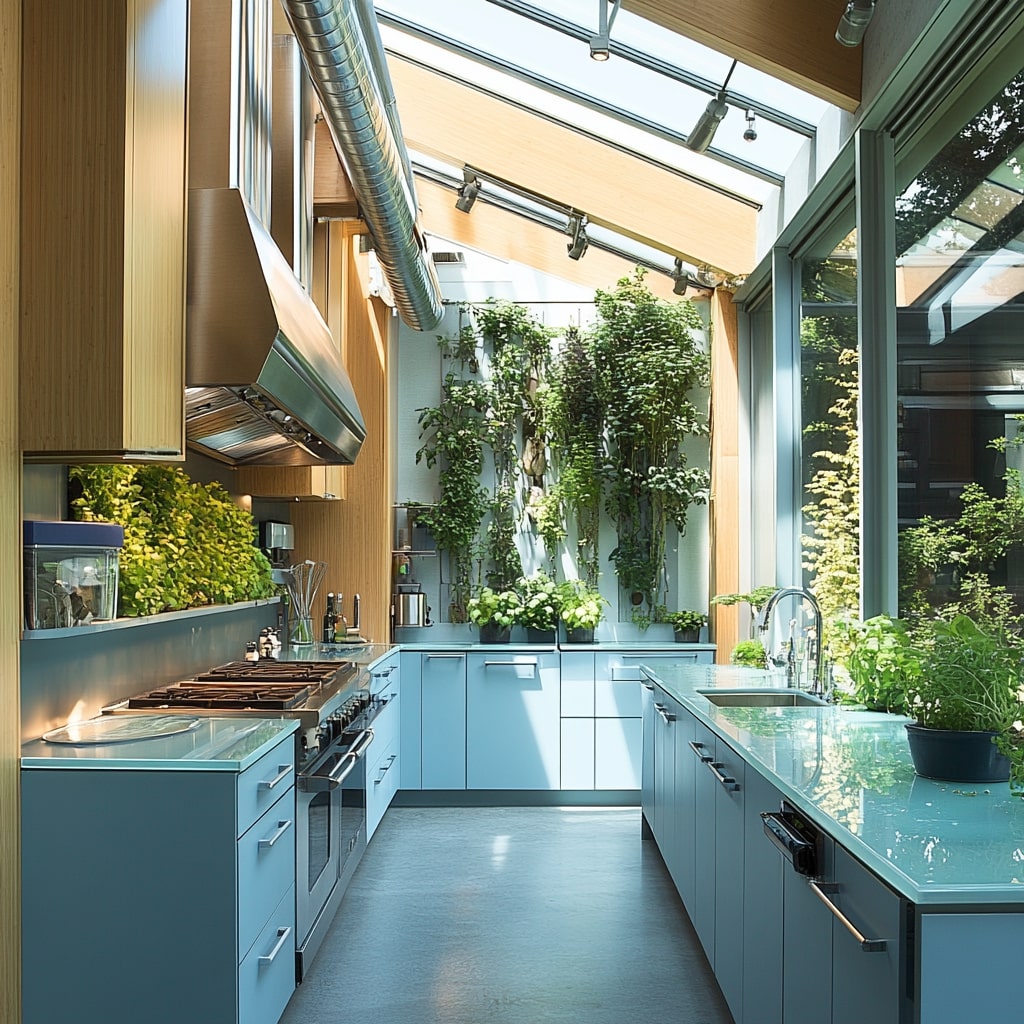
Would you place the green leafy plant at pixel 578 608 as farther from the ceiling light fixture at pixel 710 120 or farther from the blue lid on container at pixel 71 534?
the blue lid on container at pixel 71 534

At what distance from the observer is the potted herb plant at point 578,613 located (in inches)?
261

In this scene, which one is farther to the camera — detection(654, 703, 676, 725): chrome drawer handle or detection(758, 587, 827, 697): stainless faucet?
detection(654, 703, 676, 725): chrome drawer handle

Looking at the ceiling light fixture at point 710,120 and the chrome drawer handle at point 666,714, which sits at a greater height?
the ceiling light fixture at point 710,120

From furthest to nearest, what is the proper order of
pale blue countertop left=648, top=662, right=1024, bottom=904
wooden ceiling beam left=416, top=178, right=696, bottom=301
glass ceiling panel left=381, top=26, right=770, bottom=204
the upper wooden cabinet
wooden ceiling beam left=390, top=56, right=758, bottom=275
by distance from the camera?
wooden ceiling beam left=416, top=178, right=696, bottom=301 → wooden ceiling beam left=390, top=56, right=758, bottom=275 → glass ceiling panel left=381, top=26, right=770, bottom=204 → the upper wooden cabinet → pale blue countertop left=648, top=662, right=1024, bottom=904

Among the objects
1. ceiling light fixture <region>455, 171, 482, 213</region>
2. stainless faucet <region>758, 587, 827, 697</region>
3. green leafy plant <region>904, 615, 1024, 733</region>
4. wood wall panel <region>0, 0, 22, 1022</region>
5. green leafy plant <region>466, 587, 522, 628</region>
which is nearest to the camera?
green leafy plant <region>904, 615, 1024, 733</region>

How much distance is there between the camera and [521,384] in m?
7.11

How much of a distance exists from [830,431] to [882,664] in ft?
5.90

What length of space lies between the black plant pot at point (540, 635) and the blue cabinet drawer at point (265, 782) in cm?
338

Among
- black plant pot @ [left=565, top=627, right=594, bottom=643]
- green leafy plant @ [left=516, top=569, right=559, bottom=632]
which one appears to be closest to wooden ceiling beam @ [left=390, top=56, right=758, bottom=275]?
green leafy plant @ [left=516, top=569, right=559, bottom=632]

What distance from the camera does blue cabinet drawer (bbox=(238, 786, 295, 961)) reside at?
277 centimetres

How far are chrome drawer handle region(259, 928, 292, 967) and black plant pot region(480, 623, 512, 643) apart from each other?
11.4 ft

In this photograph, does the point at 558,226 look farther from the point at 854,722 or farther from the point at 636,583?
the point at 854,722

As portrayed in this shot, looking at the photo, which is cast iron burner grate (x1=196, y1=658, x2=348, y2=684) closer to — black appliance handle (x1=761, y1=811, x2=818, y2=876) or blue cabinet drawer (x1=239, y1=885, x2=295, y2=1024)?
blue cabinet drawer (x1=239, y1=885, x2=295, y2=1024)

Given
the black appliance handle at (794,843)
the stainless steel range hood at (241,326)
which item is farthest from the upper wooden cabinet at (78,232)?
the black appliance handle at (794,843)
